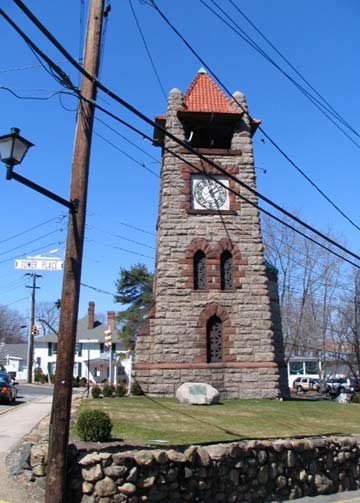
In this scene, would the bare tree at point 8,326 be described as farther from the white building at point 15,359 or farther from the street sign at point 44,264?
the street sign at point 44,264

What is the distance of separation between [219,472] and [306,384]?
48.0 meters

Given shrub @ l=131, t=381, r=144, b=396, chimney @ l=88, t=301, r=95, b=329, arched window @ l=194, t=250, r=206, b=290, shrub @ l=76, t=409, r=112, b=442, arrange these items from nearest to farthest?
shrub @ l=76, t=409, r=112, b=442
shrub @ l=131, t=381, r=144, b=396
arched window @ l=194, t=250, r=206, b=290
chimney @ l=88, t=301, r=95, b=329

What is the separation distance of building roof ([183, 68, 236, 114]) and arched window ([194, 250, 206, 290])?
6164 mm

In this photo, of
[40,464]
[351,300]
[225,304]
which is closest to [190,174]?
[225,304]

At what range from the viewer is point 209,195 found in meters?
21.5

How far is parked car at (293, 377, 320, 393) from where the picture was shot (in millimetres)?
53719

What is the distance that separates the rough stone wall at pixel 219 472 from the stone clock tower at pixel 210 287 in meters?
8.28

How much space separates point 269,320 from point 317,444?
9606 mm

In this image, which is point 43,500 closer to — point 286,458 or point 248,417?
point 286,458

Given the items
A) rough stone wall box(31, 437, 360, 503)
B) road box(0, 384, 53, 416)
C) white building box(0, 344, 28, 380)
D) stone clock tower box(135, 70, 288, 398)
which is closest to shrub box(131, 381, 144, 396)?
stone clock tower box(135, 70, 288, 398)

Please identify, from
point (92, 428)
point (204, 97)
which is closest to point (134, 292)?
point (204, 97)

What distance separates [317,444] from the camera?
1091 centimetres

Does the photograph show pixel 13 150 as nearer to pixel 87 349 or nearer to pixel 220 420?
pixel 220 420

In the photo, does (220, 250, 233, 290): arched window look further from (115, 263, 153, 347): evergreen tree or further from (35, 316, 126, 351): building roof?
(35, 316, 126, 351): building roof
